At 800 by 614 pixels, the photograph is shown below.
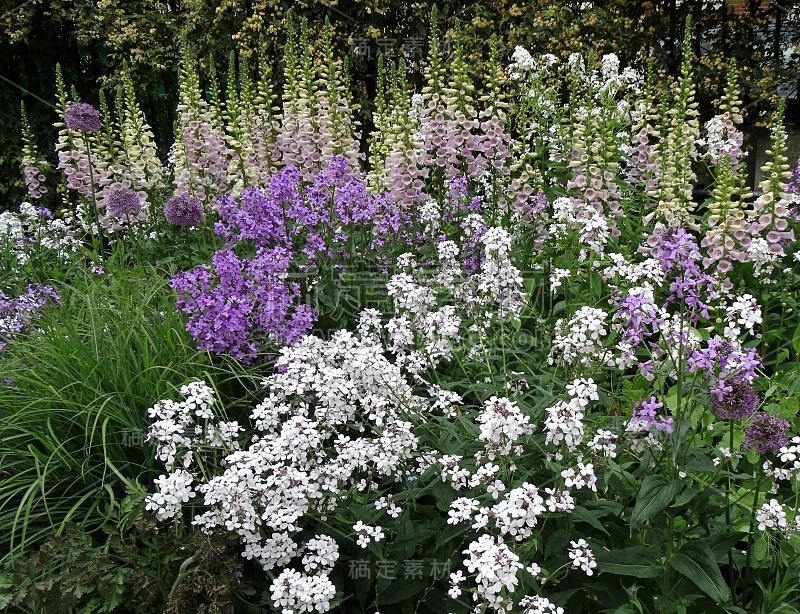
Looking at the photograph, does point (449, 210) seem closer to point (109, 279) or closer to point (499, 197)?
point (499, 197)

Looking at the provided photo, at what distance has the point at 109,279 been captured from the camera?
4.66 m

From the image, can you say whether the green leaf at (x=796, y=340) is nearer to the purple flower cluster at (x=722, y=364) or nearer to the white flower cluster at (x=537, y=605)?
the purple flower cluster at (x=722, y=364)

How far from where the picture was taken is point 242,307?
338cm

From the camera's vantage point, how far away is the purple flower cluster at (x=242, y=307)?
3400 mm

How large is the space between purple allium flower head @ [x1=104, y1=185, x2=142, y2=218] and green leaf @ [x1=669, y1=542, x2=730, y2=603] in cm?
407

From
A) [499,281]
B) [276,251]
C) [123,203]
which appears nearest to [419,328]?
[499,281]

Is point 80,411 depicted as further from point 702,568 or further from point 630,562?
point 702,568

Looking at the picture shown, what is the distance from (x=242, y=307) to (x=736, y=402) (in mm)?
2099

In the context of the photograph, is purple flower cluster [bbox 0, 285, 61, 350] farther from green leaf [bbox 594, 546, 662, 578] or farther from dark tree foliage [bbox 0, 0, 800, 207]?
dark tree foliage [bbox 0, 0, 800, 207]

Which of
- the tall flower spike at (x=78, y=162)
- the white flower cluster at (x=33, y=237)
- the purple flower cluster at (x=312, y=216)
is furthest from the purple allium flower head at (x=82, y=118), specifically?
the purple flower cluster at (x=312, y=216)

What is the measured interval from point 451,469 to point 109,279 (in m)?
2.97

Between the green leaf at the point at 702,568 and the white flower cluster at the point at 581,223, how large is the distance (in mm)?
1576

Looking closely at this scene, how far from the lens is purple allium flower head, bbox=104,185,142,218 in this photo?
498 centimetres

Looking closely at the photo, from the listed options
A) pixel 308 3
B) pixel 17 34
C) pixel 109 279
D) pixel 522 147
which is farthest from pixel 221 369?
pixel 17 34
